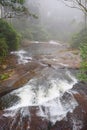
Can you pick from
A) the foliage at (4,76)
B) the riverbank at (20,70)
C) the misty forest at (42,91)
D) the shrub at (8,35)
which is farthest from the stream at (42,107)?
the shrub at (8,35)

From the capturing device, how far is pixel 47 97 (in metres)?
9.93

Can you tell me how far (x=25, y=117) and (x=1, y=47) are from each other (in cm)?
884

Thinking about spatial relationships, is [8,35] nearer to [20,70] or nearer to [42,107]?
[20,70]

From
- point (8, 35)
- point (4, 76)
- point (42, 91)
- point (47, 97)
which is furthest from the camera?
point (8, 35)

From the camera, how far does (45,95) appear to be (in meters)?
10.0

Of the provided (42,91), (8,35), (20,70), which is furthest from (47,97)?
(8,35)

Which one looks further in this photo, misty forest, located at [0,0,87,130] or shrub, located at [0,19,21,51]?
shrub, located at [0,19,21,51]

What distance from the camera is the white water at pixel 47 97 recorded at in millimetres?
8287

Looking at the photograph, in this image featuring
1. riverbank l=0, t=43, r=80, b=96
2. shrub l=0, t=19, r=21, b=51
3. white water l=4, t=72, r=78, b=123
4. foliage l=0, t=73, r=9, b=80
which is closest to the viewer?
white water l=4, t=72, r=78, b=123

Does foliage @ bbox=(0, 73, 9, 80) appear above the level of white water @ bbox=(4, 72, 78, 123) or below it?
below

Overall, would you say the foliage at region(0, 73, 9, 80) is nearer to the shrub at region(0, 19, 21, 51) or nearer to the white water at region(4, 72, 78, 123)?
the white water at region(4, 72, 78, 123)

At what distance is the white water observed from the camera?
326 inches

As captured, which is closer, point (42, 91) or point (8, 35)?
point (42, 91)

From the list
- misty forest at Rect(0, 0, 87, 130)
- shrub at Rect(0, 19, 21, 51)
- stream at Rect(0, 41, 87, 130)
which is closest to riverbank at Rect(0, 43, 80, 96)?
misty forest at Rect(0, 0, 87, 130)
